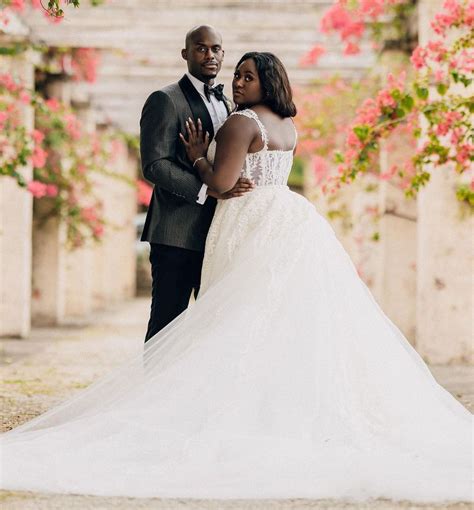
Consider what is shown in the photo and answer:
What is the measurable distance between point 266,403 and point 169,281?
1066 millimetres

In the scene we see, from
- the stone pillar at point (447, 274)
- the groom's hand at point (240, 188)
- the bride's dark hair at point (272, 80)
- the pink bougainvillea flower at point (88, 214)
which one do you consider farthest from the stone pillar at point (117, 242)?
the bride's dark hair at point (272, 80)

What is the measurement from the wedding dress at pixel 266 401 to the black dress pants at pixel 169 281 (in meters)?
0.20

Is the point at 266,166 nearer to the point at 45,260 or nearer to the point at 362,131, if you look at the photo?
the point at 362,131

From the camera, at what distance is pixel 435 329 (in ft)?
32.4

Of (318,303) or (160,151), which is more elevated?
(160,151)

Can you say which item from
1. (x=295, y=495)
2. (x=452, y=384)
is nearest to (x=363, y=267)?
(x=452, y=384)

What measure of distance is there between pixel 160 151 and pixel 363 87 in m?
8.20

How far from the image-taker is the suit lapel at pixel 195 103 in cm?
579

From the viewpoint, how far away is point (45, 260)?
1480 cm

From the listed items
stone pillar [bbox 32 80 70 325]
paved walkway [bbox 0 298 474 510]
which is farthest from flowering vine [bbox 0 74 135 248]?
paved walkway [bbox 0 298 474 510]

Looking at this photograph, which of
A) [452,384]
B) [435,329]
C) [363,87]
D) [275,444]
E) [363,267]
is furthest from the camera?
[363,267]

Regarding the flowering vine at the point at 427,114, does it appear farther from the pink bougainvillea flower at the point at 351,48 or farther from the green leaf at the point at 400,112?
the pink bougainvillea flower at the point at 351,48

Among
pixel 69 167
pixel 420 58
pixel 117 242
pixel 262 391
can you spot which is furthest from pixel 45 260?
pixel 262 391

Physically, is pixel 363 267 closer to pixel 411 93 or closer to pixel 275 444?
pixel 411 93
